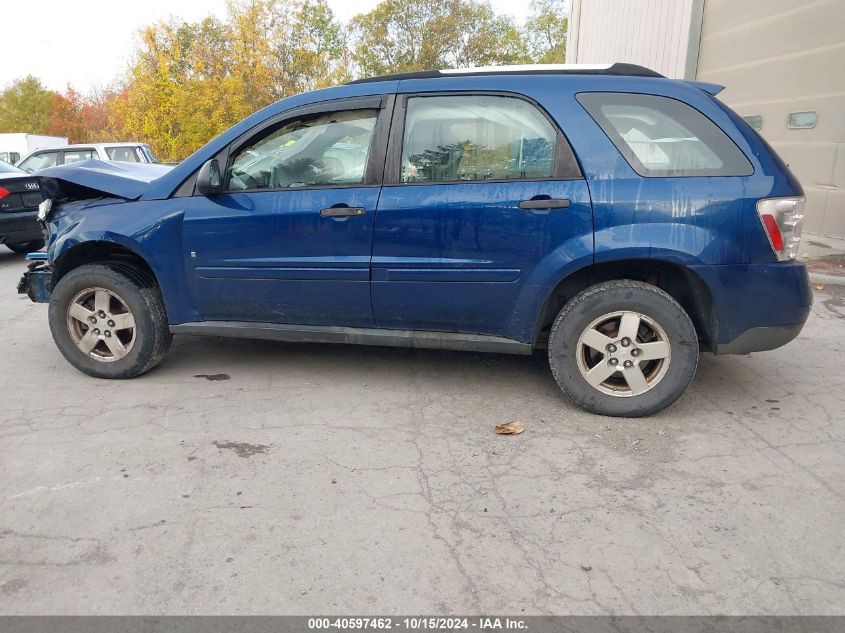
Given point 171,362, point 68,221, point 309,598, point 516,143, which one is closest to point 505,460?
point 309,598

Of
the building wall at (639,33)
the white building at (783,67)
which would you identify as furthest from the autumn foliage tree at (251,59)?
the white building at (783,67)

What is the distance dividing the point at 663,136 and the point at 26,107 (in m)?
56.4

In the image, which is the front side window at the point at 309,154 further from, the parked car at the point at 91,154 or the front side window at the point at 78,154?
the front side window at the point at 78,154

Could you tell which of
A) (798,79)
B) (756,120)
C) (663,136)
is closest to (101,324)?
(663,136)

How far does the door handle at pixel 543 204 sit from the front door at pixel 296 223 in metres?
0.86

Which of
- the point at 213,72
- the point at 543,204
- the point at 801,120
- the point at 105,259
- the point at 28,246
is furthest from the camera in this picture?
the point at 213,72

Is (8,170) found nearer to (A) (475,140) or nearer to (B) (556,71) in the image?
(A) (475,140)

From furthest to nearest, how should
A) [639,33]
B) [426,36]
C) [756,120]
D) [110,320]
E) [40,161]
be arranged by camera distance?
1. [426,36]
2. [40,161]
3. [639,33]
4. [756,120]
5. [110,320]

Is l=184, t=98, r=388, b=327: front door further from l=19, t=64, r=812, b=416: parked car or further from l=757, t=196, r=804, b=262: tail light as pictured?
l=757, t=196, r=804, b=262: tail light

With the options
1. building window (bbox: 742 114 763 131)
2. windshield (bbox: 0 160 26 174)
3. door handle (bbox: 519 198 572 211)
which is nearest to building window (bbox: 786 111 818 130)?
building window (bbox: 742 114 763 131)

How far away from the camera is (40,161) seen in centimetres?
1352

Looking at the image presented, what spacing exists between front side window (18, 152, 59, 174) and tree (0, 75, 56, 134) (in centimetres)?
4104

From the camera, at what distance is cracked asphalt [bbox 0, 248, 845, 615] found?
2309 mm

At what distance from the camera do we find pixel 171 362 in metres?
4.70
